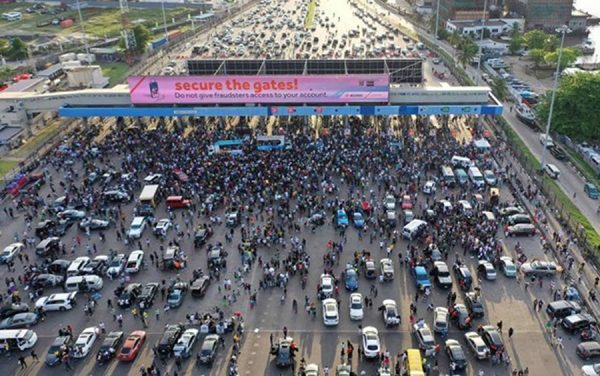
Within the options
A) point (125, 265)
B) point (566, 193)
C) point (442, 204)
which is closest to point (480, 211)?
point (442, 204)

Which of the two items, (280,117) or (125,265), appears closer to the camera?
(125,265)

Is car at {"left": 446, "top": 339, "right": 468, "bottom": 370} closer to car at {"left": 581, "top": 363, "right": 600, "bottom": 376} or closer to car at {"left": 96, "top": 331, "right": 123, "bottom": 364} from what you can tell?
car at {"left": 581, "top": 363, "right": 600, "bottom": 376}

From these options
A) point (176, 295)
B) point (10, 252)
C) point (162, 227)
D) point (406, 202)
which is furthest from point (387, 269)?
point (10, 252)

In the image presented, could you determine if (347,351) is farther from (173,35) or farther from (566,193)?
(173,35)

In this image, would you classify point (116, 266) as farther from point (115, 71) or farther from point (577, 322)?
point (115, 71)

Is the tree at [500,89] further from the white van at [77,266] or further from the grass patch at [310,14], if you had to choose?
the grass patch at [310,14]

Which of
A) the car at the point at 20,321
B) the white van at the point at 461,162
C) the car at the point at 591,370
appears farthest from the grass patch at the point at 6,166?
the car at the point at 591,370
